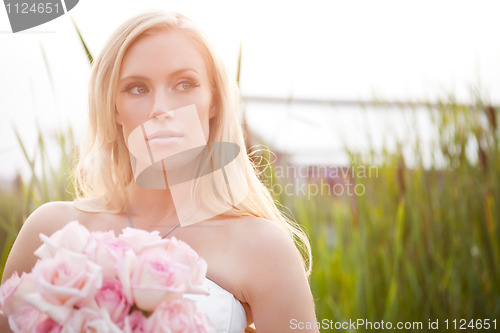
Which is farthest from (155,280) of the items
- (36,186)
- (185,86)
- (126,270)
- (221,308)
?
(36,186)

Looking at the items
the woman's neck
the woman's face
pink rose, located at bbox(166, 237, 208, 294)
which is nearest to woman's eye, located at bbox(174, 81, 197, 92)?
the woman's face

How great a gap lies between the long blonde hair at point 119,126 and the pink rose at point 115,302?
507mm

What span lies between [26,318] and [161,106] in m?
0.46

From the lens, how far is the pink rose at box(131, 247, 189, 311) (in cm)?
54

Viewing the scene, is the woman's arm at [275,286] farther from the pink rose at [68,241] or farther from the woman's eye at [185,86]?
the pink rose at [68,241]

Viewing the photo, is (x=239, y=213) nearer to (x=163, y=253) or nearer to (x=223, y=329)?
(x=223, y=329)

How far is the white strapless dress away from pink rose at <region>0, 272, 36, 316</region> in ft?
1.24

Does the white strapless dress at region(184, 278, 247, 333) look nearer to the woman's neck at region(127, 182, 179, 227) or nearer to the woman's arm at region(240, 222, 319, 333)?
the woman's arm at region(240, 222, 319, 333)

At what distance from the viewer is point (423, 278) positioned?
153cm

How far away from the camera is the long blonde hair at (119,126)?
3.21ft

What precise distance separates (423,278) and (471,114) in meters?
0.52

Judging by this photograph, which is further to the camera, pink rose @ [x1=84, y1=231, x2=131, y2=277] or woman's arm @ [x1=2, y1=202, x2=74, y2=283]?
woman's arm @ [x1=2, y1=202, x2=74, y2=283]

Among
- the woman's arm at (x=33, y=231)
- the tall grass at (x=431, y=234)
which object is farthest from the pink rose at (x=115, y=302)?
the tall grass at (x=431, y=234)

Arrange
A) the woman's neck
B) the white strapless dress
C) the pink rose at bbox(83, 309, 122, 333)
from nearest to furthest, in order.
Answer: the pink rose at bbox(83, 309, 122, 333)
the white strapless dress
the woman's neck
